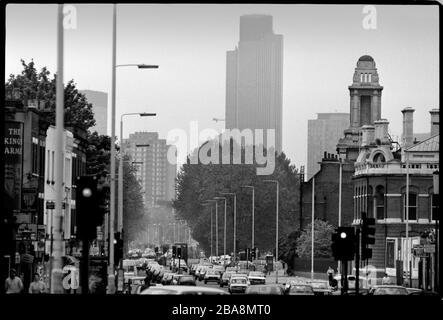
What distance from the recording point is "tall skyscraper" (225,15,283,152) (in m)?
14.5

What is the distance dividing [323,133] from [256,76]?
1.31m

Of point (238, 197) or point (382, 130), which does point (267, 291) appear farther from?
point (382, 130)

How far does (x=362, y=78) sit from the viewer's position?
1446 centimetres

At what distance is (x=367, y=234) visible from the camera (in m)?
19.1

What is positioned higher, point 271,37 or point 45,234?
point 271,37

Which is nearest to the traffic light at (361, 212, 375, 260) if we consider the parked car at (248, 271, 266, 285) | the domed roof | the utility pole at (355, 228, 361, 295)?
the utility pole at (355, 228, 361, 295)

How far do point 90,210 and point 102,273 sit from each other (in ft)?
2.72

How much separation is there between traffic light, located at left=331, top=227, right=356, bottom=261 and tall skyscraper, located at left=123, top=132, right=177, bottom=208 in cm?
215

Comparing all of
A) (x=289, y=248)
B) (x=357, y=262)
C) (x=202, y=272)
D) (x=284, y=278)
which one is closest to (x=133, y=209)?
(x=202, y=272)

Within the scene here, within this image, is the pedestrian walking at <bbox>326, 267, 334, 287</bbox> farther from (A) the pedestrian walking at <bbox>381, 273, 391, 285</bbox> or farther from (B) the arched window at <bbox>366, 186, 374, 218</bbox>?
(B) the arched window at <bbox>366, 186, 374, 218</bbox>

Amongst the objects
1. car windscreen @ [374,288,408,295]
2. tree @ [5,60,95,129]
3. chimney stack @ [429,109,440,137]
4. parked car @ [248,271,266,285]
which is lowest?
parked car @ [248,271,266,285]

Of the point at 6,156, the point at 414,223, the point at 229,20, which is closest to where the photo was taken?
the point at 229,20
